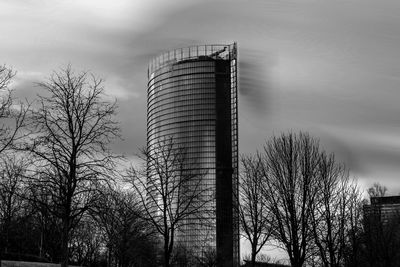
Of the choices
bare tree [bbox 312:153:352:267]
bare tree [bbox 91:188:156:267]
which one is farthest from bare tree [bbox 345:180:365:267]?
bare tree [bbox 91:188:156:267]

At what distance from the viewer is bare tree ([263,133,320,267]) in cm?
3041

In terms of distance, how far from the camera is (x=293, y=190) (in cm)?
3095

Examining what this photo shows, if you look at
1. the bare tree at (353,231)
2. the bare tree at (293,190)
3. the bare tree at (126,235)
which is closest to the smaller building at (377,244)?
the bare tree at (353,231)

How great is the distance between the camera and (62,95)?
24.8m

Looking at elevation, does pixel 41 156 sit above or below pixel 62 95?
below

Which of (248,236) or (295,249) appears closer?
(295,249)

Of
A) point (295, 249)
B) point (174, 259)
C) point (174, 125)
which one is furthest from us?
point (174, 125)

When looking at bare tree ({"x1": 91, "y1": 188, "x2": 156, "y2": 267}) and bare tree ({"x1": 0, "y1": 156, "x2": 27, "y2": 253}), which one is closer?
bare tree ({"x1": 0, "y1": 156, "x2": 27, "y2": 253})

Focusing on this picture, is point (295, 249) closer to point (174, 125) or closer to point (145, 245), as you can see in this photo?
point (145, 245)

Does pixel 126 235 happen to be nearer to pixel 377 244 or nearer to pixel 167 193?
pixel 167 193

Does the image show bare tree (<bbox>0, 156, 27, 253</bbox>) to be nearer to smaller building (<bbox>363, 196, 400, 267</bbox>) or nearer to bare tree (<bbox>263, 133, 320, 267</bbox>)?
bare tree (<bbox>263, 133, 320, 267</bbox>)

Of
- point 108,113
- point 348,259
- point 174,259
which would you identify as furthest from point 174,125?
point 108,113

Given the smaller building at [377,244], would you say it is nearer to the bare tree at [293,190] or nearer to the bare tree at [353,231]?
the bare tree at [353,231]

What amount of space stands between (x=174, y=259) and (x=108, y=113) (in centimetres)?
5139
